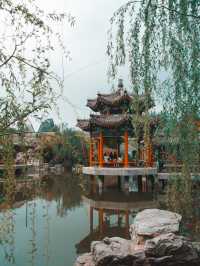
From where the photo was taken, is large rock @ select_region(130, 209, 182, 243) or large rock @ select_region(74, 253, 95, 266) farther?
large rock @ select_region(130, 209, 182, 243)

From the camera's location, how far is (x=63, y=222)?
362 inches

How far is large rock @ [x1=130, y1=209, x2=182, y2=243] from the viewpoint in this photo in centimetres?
602

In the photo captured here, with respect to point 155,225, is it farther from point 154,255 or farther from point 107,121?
point 107,121

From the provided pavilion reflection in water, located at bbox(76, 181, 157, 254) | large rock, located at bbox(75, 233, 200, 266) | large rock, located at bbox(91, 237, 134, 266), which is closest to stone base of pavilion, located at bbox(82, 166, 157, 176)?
pavilion reflection in water, located at bbox(76, 181, 157, 254)

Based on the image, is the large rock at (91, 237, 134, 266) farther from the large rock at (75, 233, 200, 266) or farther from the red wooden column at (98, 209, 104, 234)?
the red wooden column at (98, 209, 104, 234)

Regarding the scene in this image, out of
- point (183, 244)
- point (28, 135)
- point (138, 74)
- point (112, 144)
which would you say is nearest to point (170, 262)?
point (183, 244)

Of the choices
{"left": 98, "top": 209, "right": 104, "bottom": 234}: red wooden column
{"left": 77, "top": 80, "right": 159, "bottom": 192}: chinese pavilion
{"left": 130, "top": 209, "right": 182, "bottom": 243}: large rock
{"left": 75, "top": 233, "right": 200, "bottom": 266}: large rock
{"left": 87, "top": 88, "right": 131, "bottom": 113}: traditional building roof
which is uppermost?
{"left": 87, "top": 88, "right": 131, "bottom": 113}: traditional building roof

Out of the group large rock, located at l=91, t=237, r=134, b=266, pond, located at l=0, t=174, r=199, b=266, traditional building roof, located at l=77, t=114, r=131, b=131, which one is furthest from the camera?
traditional building roof, located at l=77, t=114, r=131, b=131

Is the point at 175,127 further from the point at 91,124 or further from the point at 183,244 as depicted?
the point at 91,124

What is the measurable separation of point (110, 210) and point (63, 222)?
246cm

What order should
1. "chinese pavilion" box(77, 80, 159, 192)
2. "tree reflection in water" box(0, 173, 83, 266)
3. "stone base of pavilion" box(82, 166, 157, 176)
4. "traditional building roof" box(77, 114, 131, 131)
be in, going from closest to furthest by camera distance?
"tree reflection in water" box(0, 173, 83, 266)
"stone base of pavilion" box(82, 166, 157, 176)
"chinese pavilion" box(77, 80, 159, 192)
"traditional building roof" box(77, 114, 131, 131)

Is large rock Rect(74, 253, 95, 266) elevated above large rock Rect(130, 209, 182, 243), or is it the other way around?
large rock Rect(130, 209, 182, 243)

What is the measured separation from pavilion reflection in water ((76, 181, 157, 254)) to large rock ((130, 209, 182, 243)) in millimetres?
1091

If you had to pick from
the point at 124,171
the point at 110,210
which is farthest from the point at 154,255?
the point at 124,171
